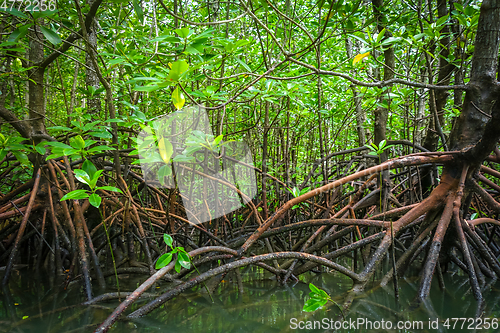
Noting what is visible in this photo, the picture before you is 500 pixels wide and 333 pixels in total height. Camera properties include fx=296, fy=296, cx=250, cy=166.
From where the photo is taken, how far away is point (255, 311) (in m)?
1.82

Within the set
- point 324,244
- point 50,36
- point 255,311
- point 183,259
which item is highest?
point 50,36

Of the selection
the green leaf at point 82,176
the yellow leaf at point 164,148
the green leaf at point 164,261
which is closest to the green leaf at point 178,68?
the yellow leaf at point 164,148

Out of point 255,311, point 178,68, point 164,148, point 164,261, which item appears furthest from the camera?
point 255,311

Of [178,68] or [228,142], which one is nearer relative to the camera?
[178,68]

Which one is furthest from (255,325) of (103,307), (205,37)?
(205,37)

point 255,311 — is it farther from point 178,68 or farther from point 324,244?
point 178,68

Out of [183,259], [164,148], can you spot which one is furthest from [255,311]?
[164,148]

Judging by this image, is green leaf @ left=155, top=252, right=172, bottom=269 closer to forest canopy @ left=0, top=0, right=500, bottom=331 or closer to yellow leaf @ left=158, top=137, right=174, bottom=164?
forest canopy @ left=0, top=0, right=500, bottom=331

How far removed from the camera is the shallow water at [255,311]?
61.7 inches

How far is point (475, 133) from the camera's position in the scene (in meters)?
1.99

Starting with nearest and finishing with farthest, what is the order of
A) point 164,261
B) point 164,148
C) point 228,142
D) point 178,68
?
point 178,68 < point 164,148 < point 164,261 < point 228,142

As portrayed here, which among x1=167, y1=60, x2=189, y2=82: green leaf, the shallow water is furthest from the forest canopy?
the shallow water

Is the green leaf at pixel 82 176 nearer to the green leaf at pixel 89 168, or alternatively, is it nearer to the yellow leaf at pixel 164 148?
the green leaf at pixel 89 168

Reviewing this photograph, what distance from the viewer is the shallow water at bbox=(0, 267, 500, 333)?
157 centimetres
